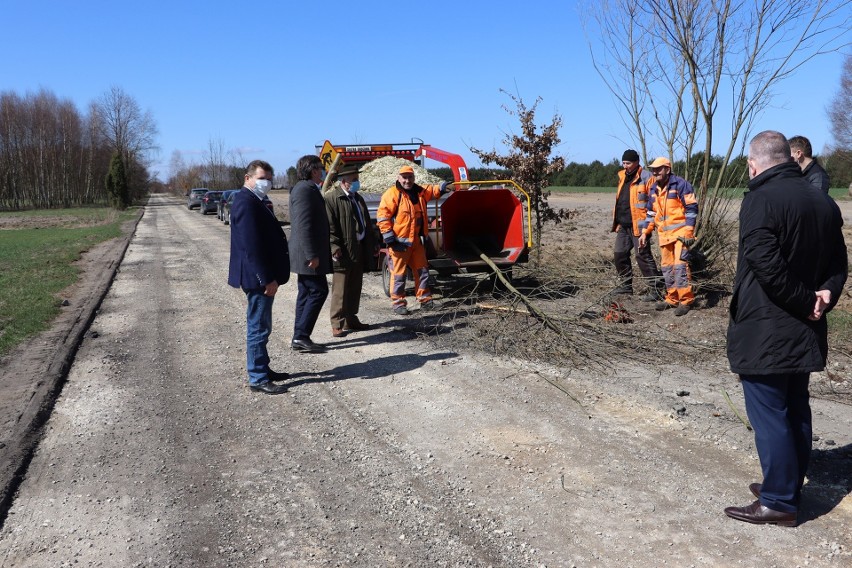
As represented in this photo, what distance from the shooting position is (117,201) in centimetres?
5700

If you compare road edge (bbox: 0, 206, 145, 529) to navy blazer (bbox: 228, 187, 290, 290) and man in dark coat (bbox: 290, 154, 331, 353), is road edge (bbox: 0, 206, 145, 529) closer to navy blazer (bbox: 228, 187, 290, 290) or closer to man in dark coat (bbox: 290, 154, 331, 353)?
navy blazer (bbox: 228, 187, 290, 290)

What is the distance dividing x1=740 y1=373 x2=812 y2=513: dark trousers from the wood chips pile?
368 inches

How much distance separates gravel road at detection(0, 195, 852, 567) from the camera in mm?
3357

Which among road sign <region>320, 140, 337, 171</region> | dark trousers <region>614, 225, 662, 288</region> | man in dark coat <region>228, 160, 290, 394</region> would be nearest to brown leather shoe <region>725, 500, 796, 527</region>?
man in dark coat <region>228, 160, 290, 394</region>

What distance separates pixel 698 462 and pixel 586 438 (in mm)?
718

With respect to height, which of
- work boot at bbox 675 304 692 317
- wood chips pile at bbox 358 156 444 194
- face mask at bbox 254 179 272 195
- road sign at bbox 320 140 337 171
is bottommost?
work boot at bbox 675 304 692 317

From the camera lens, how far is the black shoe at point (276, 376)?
19.2 ft

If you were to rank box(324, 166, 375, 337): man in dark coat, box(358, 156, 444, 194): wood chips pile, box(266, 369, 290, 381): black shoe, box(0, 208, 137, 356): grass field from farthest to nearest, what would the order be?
1. box(358, 156, 444, 194): wood chips pile
2. box(0, 208, 137, 356): grass field
3. box(324, 166, 375, 337): man in dark coat
4. box(266, 369, 290, 381): black shoe

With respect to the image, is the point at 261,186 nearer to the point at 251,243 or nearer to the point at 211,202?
the point at 251,243

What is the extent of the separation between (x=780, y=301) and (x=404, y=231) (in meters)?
5.51

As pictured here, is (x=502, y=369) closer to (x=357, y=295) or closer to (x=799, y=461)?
(x=357, y=295)

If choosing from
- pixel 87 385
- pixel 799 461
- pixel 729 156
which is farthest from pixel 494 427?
pixel 729 156

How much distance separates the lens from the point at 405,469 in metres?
4.24

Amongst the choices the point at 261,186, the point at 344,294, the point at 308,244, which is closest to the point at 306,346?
the point at 344,294
